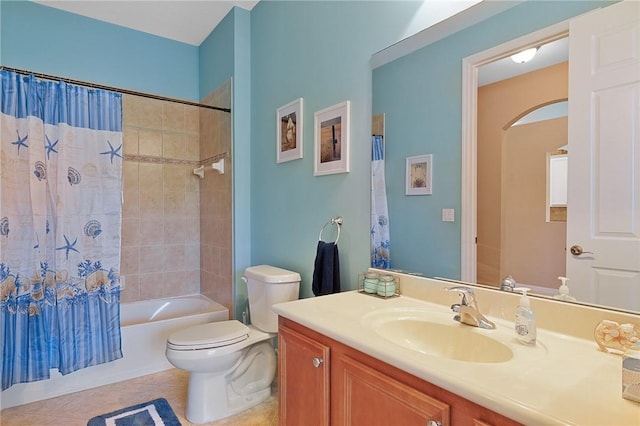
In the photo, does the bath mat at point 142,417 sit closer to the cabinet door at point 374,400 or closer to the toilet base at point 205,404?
the toilet base at point 205,404

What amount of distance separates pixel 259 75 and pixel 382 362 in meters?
2.27

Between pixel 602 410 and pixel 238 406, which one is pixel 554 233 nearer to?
pixel 602 410

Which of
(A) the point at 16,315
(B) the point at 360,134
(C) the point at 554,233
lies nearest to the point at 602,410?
(C) the point at 554,233

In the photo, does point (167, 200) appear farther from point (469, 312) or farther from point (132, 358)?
point (469, 312)

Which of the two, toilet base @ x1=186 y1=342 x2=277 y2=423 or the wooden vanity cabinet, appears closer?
the wooden vanity cabinet

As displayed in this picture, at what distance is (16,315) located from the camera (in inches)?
80.3

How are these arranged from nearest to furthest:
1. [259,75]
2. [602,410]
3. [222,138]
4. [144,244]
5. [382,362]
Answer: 1. [602,410]
2. [382,362]
3. [259,75]
4. [222,138]
5. [144,244]

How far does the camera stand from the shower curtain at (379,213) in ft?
5.39

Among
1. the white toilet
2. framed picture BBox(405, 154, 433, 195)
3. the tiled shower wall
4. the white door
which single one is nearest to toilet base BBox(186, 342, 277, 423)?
the white toilet

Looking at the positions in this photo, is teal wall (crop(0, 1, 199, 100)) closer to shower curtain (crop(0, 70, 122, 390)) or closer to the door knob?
shower curtain (crop(0, 70, 122, 390))

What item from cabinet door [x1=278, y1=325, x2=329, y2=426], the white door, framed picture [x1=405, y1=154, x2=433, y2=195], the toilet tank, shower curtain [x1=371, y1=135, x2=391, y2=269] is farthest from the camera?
the toilet tank

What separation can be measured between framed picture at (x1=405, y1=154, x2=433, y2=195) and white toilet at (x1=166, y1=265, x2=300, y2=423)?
Result: 3.03ft

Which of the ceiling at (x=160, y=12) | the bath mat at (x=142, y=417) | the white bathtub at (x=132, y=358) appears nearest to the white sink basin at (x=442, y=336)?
the bath mat at (x=142, y=417)

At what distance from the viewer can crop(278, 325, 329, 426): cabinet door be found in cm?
118
